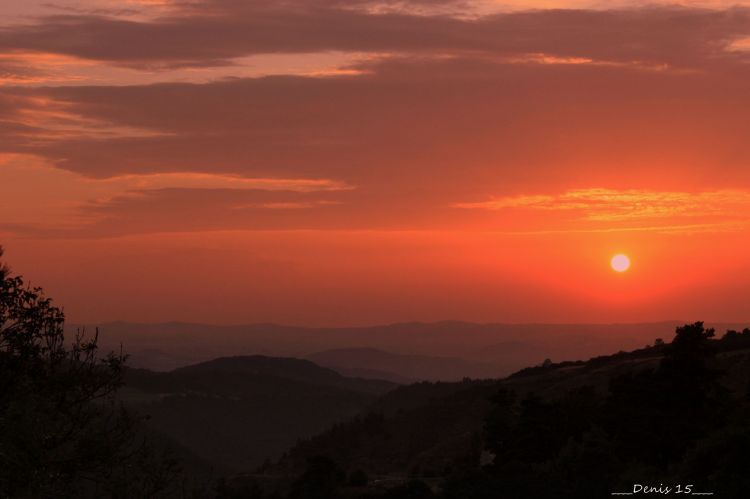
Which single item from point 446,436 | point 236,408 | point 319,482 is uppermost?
point 236,408

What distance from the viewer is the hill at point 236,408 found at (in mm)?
152250

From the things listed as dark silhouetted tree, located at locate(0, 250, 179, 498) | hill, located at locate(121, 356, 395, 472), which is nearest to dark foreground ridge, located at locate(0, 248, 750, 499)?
dark silhouetted tree, located at locate(0, 250, 179, 498)

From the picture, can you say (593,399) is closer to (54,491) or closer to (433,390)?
(54,491)

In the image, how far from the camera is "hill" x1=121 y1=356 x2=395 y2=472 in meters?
152

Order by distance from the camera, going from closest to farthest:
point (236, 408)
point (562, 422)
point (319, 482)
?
point (562, 422) → point (319, 482) → point (236, 408)

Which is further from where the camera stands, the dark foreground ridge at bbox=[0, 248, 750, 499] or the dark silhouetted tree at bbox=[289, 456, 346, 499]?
the dark silhouetted tree at bbox=[289, 456, 346, 499]

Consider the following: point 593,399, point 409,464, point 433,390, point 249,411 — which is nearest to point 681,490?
point 593,399

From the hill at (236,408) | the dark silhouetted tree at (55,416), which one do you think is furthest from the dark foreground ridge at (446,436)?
the hill at (236,408)

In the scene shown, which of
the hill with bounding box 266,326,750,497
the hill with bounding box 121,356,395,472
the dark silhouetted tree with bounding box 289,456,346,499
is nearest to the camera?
the hill with bounding box 266,326,750,497

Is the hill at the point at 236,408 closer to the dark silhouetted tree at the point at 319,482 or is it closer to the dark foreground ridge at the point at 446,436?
the dark foreground ridge at the point at 446,436

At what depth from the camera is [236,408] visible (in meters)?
174

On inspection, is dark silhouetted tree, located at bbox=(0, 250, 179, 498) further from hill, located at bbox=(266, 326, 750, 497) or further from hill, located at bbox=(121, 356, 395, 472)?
hill, located at bbox=(121, 356, 395, 472)

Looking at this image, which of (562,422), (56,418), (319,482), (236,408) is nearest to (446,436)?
(319,482)

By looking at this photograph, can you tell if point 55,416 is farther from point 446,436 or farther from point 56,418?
point 446,436
